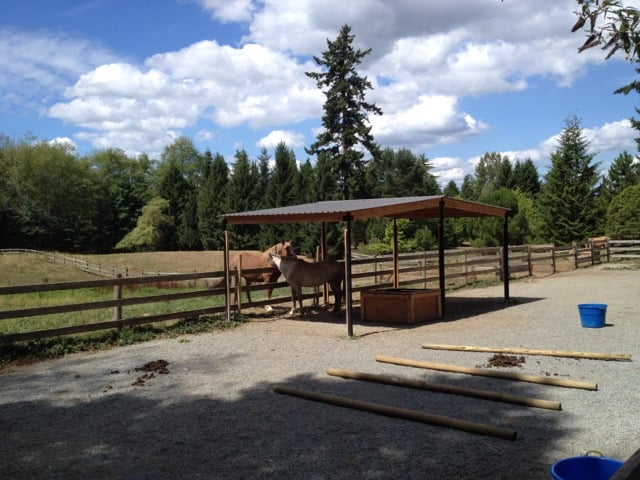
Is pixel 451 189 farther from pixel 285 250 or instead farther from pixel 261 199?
pixel 285 250

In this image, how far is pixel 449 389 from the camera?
594cm

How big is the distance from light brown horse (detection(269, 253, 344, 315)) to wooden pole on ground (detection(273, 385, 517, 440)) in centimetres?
602

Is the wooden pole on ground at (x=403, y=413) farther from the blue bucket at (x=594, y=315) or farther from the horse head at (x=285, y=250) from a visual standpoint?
the horse head at (x=285, y=250)

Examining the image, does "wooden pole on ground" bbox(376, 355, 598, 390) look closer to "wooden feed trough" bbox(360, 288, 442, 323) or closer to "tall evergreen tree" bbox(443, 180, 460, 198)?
"wooden feed trough" bbox(360, 288, 442, 323)

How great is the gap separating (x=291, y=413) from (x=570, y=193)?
35.4 metres

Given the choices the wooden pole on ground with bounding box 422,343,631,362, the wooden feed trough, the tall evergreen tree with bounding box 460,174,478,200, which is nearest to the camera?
the wooden pole on ground with bounding box 422,343,631,362

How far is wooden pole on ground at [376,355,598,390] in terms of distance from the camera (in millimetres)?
6028

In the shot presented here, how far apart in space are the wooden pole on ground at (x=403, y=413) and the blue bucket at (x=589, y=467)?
4.60ft

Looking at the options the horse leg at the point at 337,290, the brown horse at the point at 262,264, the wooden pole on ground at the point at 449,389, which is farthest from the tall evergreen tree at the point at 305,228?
the wooden pole on ground at the point at 449,389

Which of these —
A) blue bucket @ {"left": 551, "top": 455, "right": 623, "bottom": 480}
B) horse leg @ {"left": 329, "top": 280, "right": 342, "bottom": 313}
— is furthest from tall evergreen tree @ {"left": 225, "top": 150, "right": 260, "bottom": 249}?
blue bucket @ {"left": 551, "top": 455, "right": 623, "bottom": 480}

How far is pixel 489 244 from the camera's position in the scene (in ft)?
121

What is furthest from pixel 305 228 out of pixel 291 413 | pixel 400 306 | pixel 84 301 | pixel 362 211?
pixel 291 413

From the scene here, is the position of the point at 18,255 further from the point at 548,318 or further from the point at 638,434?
the point at 638,434

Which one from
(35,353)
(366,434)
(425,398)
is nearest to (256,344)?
(35,353)
